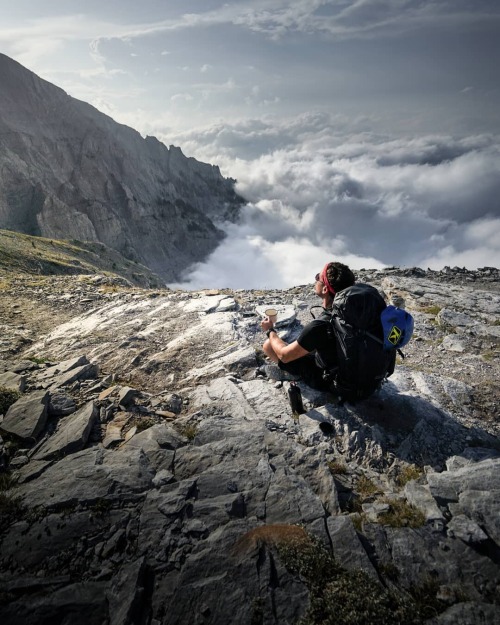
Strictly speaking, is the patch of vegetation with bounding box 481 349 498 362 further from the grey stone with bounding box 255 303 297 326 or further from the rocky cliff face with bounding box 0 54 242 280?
the rocky cliff face with bounding box 0 54 242 280

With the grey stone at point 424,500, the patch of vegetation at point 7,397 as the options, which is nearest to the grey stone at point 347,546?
the grey stone at point 424,500

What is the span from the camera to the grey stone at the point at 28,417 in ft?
19.5

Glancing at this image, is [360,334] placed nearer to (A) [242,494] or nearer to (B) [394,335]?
(B) [394,335]

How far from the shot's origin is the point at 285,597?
10.6 ft

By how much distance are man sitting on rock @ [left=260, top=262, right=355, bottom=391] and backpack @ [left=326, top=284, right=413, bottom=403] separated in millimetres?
250

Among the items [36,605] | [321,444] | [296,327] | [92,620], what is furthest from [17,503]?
[296,327]

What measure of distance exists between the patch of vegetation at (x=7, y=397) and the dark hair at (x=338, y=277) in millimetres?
6695

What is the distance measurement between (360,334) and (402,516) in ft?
8.22

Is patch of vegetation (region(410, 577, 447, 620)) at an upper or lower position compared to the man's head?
lower

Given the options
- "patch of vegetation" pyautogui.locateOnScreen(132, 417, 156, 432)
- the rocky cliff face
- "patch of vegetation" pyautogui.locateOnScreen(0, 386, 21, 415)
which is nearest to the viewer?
"patch of vegetation" pyautogui.locateOnScreen(132, 417, 156, 432)

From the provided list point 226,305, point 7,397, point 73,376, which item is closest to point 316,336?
point 73,376

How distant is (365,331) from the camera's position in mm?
5492

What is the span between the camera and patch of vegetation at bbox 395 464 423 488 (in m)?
4.97

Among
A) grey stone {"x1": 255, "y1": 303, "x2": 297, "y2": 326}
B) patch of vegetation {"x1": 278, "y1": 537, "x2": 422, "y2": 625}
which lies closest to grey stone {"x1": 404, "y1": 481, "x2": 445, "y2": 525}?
patch of vegetation {"x1": 278, "y1": 537, "x2": 422, "y2": 625}
